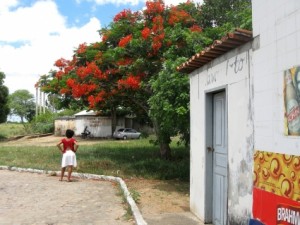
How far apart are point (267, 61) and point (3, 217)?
5.87m

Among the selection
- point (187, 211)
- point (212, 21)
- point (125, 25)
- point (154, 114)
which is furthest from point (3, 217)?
point (212, 21)

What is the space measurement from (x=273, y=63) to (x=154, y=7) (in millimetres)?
10572

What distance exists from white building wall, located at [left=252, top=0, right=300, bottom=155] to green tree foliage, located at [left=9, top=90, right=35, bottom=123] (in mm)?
94276

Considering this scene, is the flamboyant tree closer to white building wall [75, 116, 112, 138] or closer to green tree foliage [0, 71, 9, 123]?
green tree foliage [0, 71, 9, 123]

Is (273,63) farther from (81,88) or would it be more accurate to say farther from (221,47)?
(81,88)

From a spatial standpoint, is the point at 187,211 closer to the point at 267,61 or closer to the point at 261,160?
the point at 261,160

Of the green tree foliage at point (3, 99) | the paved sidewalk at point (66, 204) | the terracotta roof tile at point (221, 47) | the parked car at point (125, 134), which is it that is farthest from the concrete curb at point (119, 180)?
the green tree foliage at point (3, 99)

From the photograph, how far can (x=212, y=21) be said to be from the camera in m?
15.7

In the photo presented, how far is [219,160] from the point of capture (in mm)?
6617

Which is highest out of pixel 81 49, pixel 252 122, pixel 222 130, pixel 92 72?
pixel 81 49

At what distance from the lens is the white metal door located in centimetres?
632

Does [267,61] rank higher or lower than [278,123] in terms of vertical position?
higher

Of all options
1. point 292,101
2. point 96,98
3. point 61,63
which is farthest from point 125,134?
point 292,101

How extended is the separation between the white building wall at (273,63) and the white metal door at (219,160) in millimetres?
1567
